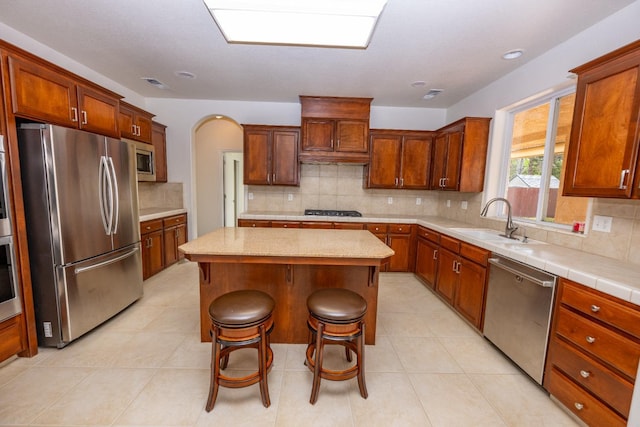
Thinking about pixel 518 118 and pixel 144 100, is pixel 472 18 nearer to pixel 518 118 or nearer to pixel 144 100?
pixel 518 118

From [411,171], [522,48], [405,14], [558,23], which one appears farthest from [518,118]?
[405,14]

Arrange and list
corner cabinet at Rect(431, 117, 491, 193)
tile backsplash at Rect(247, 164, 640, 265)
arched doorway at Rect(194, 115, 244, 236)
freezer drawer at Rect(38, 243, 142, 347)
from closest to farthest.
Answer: freezer drawer at Rect(38, 243, 142, 347) → corner cabinet at Rect(431, 117, 491, 193) → tile backsplash at Rect(247, 164, 640, 265) → arched doorway at Rect(194, 115, 244, 236)

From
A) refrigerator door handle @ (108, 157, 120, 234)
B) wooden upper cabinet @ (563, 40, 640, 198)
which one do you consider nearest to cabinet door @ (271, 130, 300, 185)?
refrigerator door handle @ (108, 157, 120, 234)

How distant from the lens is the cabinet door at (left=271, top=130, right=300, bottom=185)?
156 inches

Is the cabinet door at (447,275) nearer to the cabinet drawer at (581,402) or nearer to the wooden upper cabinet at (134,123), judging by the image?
the cabinet drawer at (581,402)

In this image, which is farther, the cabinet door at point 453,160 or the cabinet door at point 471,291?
the cabinet door at point 453,160

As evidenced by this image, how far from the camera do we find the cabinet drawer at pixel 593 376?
1.31 meters

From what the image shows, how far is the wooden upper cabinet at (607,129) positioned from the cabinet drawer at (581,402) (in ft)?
3.81

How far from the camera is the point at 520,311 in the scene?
1.92 m

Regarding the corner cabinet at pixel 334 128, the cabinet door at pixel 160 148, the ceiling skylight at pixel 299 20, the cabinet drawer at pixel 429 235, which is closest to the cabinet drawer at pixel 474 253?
the cabinet drawer at pixel 429 235

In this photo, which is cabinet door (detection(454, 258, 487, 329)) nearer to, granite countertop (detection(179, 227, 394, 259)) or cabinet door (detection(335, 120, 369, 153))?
granite countertop (detection(179, 227, 394, 259))

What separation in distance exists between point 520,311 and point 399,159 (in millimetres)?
2647

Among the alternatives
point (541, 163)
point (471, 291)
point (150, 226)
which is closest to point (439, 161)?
point (541, 163)

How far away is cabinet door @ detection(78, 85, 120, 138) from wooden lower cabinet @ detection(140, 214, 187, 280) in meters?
1.22
